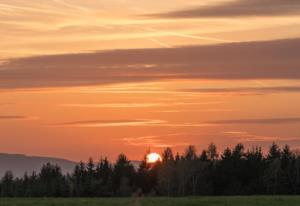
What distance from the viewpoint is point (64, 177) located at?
127 metres

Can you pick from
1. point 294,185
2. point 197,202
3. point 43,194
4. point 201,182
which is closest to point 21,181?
point 43,194

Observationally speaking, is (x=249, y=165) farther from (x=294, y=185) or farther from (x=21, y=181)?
(x=21, y=181)

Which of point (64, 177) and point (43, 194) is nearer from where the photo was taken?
point (43, 194)

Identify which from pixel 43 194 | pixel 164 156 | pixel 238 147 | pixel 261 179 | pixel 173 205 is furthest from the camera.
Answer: pixel 164 156

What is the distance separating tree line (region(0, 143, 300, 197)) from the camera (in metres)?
118

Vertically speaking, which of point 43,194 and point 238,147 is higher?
point 238,147

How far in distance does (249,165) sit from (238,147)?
867cm

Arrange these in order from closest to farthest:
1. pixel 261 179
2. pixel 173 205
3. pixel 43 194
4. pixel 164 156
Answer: pixel 173 205 → pixel 43 194 → pixel 261 179 → pixel 164 156

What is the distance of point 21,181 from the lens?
12794cm

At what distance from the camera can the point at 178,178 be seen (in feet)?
399

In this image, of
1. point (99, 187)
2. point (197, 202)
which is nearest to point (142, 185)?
point (99, 187)

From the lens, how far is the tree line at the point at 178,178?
11794 centimetres

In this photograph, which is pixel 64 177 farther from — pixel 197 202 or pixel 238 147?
pixel 197 202

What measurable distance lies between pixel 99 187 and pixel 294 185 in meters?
23.8
